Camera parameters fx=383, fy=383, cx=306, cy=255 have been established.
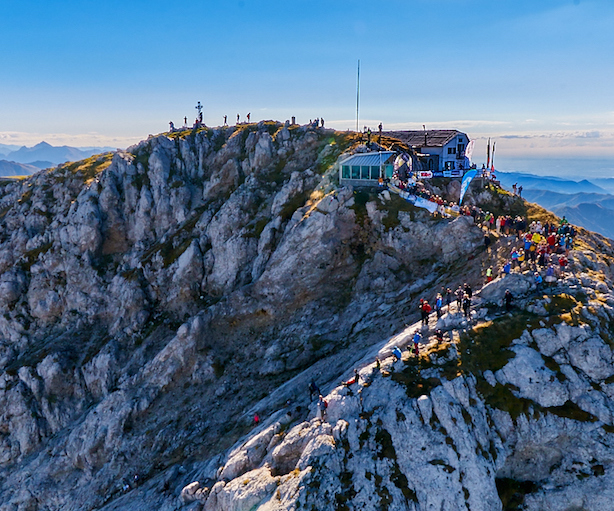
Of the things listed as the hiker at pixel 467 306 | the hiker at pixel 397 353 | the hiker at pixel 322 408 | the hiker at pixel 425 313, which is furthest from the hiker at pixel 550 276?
the hiker at pixel 322 408

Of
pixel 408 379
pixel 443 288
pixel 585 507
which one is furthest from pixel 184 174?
pixel 585 507

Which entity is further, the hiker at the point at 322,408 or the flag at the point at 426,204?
the flag at the point at 426,204

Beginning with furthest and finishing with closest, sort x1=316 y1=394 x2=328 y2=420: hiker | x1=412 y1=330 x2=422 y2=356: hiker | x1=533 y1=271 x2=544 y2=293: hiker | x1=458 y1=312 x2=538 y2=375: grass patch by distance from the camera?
x1=533 y1=271 x2=544 y2=293: hiker < x1=412 y1=330 x2=422 y2=356: hiker < x1=316 y1=394 x2=328 y2=420: hiker < x1=458 y1=312 x2=538 y2=375: grass patch

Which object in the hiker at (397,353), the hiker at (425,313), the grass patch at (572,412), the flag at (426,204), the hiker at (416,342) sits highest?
the flag at (426,204)

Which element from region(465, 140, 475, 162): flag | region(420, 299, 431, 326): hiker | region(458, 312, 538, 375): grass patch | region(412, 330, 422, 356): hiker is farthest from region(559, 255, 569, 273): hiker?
region(465, 140, 475, 162): flag

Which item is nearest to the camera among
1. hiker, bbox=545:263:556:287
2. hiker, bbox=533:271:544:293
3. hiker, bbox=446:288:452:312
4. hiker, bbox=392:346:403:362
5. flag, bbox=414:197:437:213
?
hiker, bbox=392:346:403:362

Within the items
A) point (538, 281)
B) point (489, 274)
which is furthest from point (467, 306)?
point (538, 281)

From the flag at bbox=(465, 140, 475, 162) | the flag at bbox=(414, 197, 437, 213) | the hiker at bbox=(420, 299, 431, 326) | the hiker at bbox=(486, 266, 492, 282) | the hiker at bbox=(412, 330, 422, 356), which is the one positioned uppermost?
the flag at bbox=(465, 140, 475, 162)

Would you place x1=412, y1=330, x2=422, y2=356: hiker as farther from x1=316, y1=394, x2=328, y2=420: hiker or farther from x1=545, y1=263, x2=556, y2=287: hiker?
x1=545, y1=263, x2=556, y2=287: hiker

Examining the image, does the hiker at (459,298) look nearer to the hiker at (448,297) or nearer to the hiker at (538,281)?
the hiker at (448,297)
